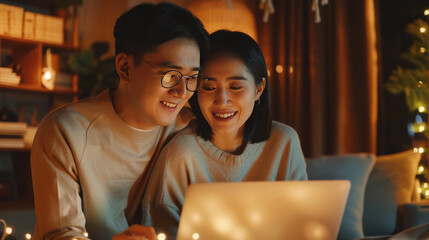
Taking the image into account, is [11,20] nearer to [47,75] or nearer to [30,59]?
[30,59]

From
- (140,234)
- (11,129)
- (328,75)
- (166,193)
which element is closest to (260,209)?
(140,234)

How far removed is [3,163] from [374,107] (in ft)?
9.72

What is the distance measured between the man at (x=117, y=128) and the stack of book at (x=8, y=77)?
2234mm

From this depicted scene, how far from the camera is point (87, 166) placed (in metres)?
1.33

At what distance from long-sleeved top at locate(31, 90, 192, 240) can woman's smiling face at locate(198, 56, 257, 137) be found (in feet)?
0.64

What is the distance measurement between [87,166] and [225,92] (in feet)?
1.62

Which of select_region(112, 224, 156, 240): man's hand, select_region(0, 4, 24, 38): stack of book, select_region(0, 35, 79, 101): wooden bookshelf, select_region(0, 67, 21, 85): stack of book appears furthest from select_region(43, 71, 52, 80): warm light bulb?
select_region(112, 224, 156, 240): man's hand

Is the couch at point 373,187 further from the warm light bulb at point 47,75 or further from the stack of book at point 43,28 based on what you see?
the stack of book at point 43,28

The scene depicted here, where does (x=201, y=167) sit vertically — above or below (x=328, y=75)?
below

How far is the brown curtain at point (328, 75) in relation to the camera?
3.09m

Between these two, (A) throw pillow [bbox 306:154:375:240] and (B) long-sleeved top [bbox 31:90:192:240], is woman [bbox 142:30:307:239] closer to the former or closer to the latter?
(B) long-sleeved top [bbox 31:90:192:240]

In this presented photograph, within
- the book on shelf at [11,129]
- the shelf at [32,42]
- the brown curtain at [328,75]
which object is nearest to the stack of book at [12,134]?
the book on shelf at [11,129]

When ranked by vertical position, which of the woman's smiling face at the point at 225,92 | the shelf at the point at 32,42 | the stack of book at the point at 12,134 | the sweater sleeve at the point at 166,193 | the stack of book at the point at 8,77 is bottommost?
the stack of book at the point at 12,134

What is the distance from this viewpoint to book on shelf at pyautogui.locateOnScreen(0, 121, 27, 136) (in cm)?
324
